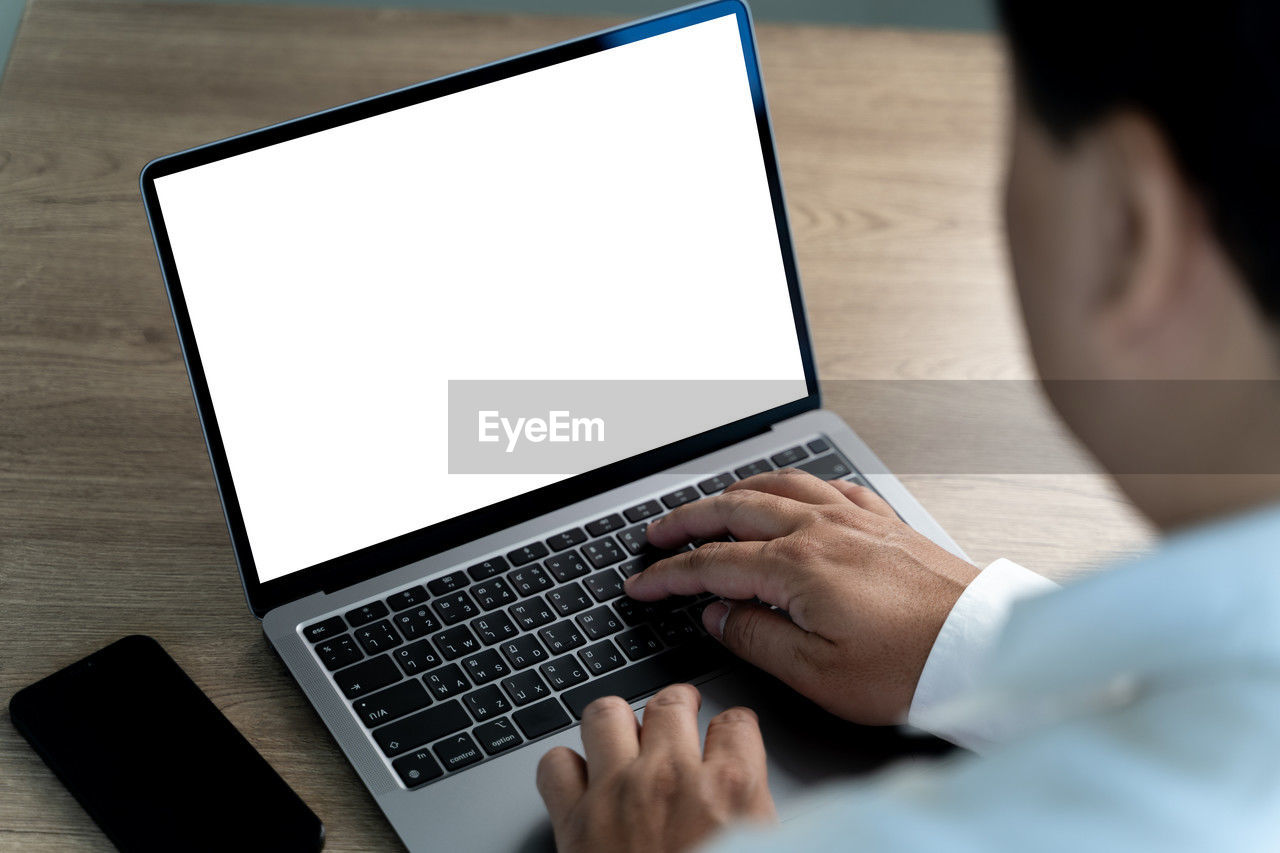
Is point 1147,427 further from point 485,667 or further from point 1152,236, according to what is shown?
point 485,667

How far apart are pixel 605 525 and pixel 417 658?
160 mm

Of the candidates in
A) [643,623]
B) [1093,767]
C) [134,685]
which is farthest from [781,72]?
[1093,767]

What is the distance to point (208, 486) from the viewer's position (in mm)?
891

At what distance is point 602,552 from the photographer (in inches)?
32.9

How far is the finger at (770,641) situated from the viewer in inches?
29.0

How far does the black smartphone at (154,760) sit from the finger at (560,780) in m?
0.13

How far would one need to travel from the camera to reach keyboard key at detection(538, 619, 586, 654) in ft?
2.55

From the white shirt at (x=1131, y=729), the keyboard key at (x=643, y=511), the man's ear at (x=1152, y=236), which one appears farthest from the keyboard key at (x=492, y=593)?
the man's ear at (x=1152, y=236)

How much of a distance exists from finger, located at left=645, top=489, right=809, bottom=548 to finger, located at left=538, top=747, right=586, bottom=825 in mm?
194

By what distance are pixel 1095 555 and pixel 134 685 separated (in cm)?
65

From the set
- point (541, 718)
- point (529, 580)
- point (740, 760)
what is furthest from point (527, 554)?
point (740, 760)

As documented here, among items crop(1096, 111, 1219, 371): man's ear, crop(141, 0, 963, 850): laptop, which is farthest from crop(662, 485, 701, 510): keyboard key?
crop(1096, 111, 1219, 371): man's ear

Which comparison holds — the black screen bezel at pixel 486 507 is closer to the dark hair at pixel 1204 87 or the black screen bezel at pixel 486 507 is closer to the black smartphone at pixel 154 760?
the black smartphone at pixel 154 760

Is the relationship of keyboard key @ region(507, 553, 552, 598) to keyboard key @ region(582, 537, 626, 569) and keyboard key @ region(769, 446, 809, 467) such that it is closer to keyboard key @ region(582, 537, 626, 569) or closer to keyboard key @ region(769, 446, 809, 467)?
keyboard key @ region(582, 537, 626, 569)
